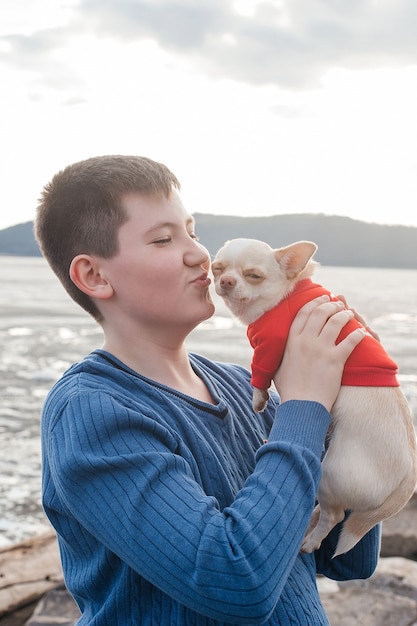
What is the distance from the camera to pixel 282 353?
6.22ft

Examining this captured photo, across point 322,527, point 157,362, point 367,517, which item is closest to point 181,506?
point 157,362

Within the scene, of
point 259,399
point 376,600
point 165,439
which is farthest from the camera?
point 376,600

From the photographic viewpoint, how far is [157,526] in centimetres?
135

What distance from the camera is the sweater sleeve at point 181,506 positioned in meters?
1.32

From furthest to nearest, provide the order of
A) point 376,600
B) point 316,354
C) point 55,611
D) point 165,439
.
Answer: point 376,600, point 55,611, point 316,354, point 165,439

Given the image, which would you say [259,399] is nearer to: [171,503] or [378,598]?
[171,503]

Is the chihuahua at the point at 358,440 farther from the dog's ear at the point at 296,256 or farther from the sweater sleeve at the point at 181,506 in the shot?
the sweater sleeve at the point at 181,506

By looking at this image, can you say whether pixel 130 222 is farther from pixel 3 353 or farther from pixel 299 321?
pixel 3 353

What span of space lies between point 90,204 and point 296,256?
715 mm

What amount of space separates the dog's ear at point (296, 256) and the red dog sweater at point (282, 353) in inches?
5.2

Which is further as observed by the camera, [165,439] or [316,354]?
[316,354]

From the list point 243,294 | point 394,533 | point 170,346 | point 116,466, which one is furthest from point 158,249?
point 394,533

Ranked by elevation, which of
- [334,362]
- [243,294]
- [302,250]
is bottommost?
[334,362]

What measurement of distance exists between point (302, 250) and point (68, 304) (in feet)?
98.6
